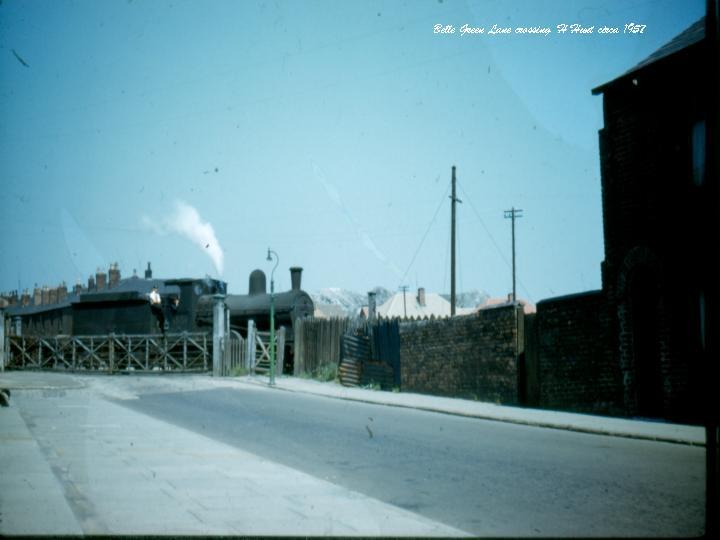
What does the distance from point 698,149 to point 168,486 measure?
420 inches

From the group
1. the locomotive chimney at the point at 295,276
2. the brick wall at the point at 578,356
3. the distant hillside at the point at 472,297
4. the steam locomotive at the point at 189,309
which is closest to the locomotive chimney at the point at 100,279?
the steam locomotive at the point at 189,309

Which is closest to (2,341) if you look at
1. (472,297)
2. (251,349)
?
(251,349)

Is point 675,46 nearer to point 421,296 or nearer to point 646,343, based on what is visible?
point 646,343

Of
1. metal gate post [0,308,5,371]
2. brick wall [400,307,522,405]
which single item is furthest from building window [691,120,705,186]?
metal gate post [0,308,5,371]

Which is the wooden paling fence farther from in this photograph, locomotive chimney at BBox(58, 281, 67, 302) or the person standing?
locomotive chimney at BBox(58, 281, 67, 302)

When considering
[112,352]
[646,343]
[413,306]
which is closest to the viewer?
[646,343]

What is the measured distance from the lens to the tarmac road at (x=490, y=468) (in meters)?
5.49

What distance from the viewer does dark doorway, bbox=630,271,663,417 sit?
1316cm

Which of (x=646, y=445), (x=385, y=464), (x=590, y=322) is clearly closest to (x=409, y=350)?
(x=590, y=322)

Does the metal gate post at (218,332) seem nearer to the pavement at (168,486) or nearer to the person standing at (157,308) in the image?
the person standing at (157,308)

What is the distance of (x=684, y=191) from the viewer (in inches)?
490

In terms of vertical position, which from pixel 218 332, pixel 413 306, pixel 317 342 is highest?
pixel 413 306

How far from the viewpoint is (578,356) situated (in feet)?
47.6

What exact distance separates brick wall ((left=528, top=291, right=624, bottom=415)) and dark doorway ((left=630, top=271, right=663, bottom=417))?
0.41 metres
